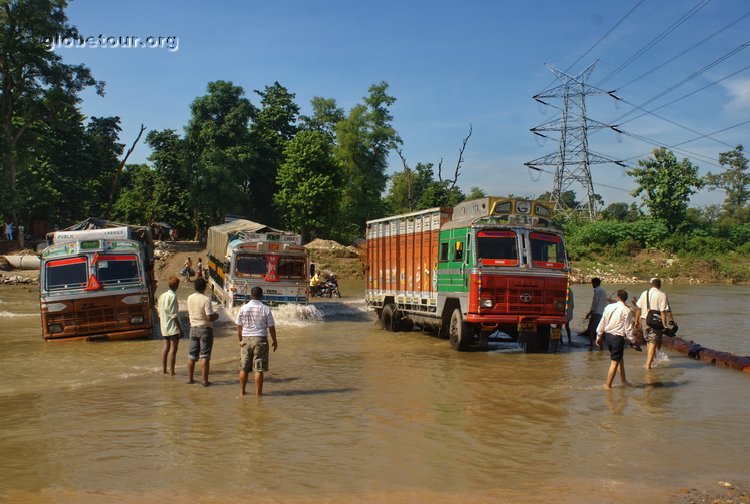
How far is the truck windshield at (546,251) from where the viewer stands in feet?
51.4

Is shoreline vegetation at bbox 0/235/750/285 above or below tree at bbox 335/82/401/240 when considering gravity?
below

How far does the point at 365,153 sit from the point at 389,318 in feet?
160

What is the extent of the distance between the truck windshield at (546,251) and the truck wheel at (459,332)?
2.17m

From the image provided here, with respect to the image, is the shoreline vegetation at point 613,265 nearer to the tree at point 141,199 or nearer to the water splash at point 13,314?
the tree at point 141,199

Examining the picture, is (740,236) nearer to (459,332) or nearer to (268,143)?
(268,143)

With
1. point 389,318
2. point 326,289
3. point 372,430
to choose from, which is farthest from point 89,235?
point 326,289

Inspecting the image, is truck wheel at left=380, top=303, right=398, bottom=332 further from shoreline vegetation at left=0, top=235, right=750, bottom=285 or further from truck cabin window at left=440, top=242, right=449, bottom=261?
shoreline vegetation at left=0, top=235, right=750, bottom=285

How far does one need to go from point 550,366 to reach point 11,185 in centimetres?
3846

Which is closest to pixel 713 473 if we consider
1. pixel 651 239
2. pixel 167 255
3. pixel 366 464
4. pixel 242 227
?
pixel 366 464

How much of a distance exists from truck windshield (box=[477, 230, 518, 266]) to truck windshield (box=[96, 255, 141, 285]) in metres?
8.77

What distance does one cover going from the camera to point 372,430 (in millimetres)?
9023

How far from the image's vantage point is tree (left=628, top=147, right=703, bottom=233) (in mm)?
59781

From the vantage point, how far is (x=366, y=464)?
7621 mm

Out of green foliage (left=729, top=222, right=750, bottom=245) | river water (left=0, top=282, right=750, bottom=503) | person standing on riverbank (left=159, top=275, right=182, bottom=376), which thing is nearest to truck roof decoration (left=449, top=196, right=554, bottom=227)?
river water (left=0, top=282, right=750, bottom=503)
